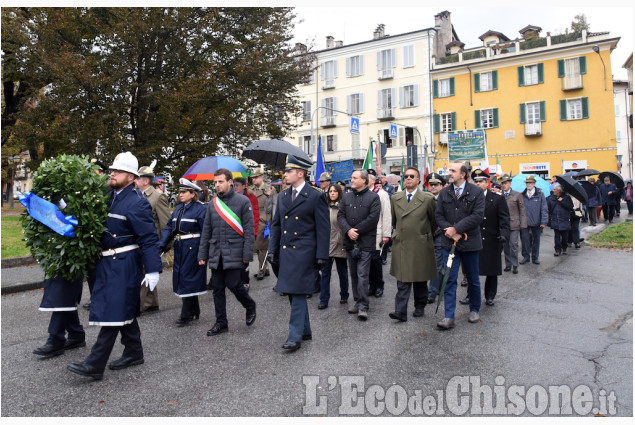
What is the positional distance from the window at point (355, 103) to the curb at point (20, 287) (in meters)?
40.1

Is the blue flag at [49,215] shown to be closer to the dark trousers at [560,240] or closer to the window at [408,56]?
the dark trousers at [560,240]

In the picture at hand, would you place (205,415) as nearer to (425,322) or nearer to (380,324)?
(380,324)

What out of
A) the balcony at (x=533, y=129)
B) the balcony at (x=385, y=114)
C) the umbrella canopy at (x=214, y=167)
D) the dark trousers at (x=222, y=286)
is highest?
the balcony at (x=385, y=114)

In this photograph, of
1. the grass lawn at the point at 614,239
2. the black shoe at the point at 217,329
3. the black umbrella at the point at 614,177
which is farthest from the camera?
the black umbrella at the point at 614,177

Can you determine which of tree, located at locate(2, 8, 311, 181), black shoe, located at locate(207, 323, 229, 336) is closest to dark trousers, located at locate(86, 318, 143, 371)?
black shoe, located at locate(207, 323, 229, 336)

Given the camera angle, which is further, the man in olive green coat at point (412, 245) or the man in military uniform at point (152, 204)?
the man in military uniform at point (152, 204)

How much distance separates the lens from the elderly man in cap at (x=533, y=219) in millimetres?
12047

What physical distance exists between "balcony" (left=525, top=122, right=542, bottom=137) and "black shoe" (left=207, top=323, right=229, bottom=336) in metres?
39.3

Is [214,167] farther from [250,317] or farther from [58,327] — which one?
[58,327]

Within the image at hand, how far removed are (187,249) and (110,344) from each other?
2257mm

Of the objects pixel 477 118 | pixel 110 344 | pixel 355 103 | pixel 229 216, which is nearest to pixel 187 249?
pixel 229 216

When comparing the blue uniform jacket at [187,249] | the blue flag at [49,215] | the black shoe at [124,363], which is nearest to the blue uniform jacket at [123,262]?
the blue flag at [49,215]

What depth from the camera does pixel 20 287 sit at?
977 centimetres

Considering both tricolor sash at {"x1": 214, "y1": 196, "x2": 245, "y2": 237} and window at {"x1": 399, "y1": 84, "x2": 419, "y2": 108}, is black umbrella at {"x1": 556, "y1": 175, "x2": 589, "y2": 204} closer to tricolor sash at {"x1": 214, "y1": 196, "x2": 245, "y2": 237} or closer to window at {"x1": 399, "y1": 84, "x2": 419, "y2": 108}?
tricolor sash at {"x1": 214, "y1": 196, "x2": 245, "y2": 237}
